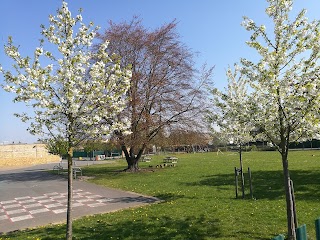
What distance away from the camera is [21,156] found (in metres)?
56.8

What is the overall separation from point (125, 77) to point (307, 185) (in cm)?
1030

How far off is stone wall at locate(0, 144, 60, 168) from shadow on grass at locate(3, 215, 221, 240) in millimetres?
45204

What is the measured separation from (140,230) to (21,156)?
179ft

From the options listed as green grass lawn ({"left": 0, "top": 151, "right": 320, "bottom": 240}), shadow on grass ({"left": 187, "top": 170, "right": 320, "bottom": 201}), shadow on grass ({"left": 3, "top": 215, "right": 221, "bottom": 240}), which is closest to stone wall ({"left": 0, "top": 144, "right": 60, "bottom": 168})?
shadow on grass ({"left": 187, "top": 170, "right": 320, "bottom": 201})

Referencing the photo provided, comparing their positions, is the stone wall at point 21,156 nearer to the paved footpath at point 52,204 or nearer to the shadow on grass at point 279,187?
the paved footpath at point 52,204

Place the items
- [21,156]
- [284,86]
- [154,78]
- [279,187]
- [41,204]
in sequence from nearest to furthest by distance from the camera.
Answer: [284,86]
[41,204]
[279,187]
[154,78]
[21,156]

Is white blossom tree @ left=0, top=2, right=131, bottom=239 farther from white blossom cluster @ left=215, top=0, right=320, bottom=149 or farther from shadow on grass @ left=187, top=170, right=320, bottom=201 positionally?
shadow on grass @ left=187, top=170, right=320, bottom=201

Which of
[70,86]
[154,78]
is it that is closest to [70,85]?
[70,86]

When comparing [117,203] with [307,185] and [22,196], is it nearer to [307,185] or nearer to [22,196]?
[22,196]

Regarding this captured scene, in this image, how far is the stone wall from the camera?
5278 cm

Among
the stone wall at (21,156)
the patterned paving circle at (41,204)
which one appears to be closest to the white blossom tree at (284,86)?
the patterned paving circle at (41,204)

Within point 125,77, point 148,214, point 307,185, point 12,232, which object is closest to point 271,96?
point 125,77

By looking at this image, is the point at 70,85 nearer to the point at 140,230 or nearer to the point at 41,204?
the point at 140,230

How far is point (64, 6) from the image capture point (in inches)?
262
